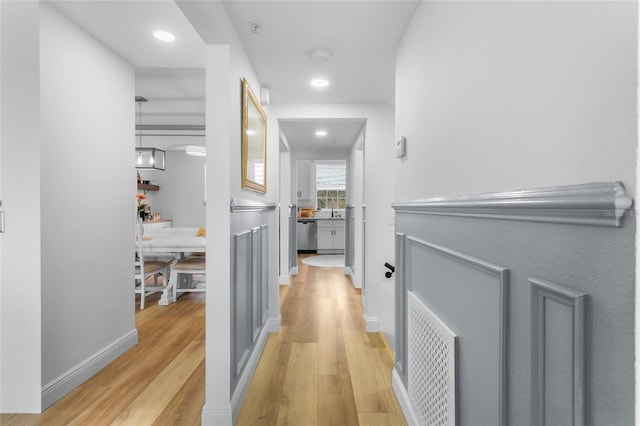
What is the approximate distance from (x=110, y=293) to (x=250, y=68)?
1841 mm

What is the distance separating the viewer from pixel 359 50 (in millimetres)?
2229

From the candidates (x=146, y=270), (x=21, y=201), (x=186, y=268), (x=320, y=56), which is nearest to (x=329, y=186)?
(x=186, y=268)

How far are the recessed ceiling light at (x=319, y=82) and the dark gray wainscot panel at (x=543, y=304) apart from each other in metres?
1.82

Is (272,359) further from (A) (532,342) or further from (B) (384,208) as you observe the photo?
(A) (532,342)

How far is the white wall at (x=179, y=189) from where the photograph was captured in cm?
736

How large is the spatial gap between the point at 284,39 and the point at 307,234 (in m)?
6.01

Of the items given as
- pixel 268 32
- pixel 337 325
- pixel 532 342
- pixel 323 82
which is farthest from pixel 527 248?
pixel 337 325

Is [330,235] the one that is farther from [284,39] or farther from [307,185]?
[284,39]

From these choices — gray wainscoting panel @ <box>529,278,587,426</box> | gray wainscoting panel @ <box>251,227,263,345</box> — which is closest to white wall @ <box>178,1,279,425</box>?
gray wainscoting panel @ <box>251,227,263,345</box>

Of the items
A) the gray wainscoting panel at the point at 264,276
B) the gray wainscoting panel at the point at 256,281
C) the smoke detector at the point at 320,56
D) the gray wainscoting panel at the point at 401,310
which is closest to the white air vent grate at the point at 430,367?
the gray wainscoting panel at the point at 401,310

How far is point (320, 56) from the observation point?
2.26 metres

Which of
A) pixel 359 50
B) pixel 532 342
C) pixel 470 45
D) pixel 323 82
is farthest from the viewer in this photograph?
pixel 323 82

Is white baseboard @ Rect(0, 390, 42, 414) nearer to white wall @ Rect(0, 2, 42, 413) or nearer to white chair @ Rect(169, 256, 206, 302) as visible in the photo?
white wall @ Rect(0, 2, 42, 413)

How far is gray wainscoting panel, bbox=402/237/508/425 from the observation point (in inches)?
35.5
